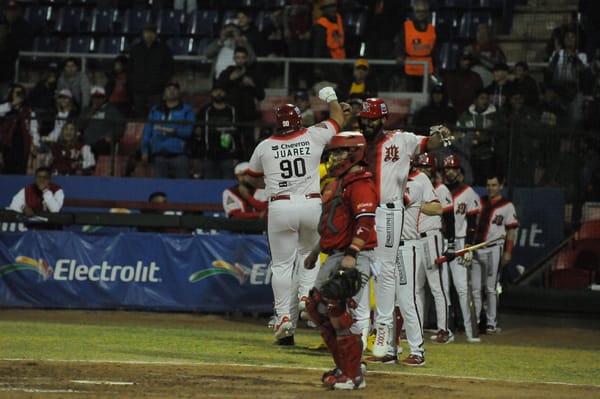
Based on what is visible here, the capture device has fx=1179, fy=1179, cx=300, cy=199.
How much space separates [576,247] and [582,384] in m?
7.35

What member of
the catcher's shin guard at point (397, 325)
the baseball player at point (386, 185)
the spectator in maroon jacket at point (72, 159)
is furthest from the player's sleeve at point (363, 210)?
the spectator in maroon jacket at point (72, 159)

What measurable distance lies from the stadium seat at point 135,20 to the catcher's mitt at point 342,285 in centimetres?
1566

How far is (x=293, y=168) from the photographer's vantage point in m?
12.1

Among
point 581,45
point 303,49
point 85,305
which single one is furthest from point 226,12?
point 85,305

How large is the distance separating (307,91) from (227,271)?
4.07 meters

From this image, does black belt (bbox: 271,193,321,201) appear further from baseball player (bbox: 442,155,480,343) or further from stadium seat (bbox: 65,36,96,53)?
stadium seat (bbox: 65,36,96,53)

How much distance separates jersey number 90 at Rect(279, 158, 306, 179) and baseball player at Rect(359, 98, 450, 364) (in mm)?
1614

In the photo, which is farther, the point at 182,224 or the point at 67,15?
the point at 67,15

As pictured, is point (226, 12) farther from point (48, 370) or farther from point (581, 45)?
point (48, 370)

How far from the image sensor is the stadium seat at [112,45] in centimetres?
2339

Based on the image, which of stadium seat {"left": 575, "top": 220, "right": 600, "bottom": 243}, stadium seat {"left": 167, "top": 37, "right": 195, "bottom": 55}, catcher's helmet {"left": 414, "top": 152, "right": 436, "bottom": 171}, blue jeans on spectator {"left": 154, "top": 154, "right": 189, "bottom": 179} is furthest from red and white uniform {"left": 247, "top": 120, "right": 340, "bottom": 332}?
stadium seat {"left": 167, "top": 37, "right": 195, "bottom": 55}

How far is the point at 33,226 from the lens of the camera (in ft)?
58.0

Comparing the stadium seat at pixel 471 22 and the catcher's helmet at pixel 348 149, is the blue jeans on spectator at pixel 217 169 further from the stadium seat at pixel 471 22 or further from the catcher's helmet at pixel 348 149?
the catcher's helmet at pixel 348 149

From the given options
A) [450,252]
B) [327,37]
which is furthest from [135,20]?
[450,252]
